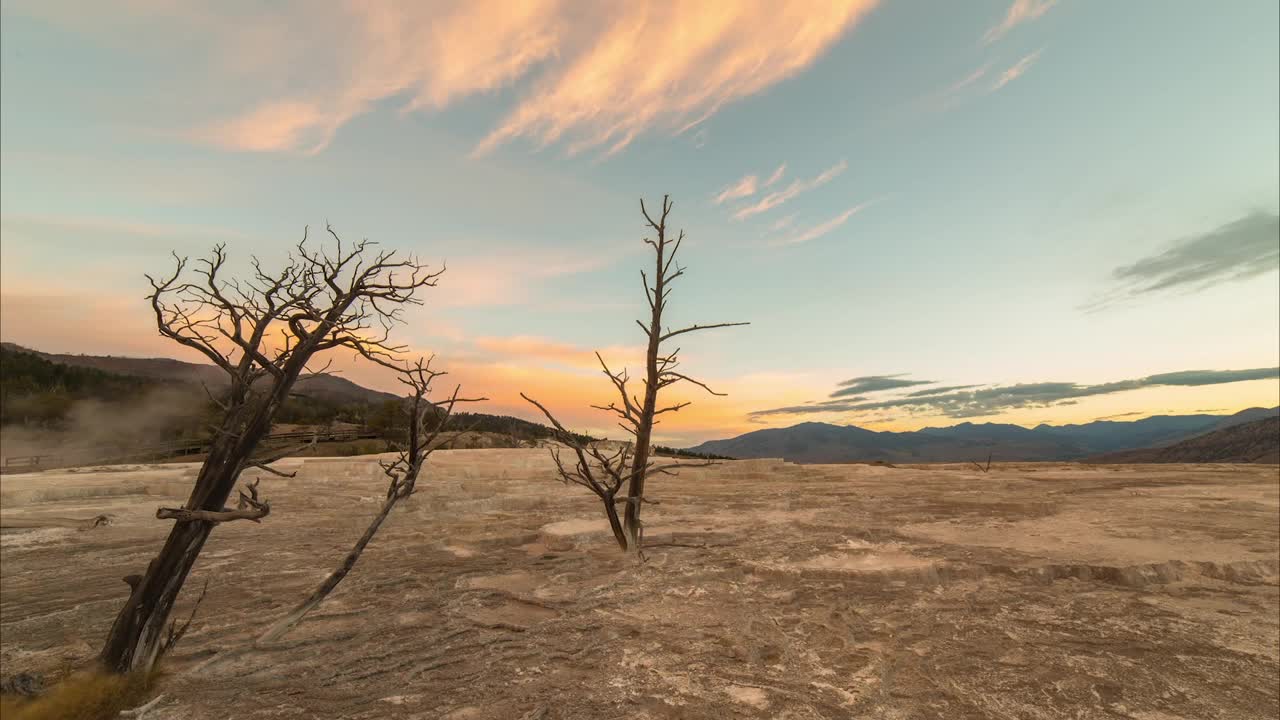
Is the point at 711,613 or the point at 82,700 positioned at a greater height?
the point at 82,700

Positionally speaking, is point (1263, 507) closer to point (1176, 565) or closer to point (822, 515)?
point (1176, 565)

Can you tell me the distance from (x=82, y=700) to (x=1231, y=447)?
144 meters

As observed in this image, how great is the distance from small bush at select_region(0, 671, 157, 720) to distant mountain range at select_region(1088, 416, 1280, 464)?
11803cm

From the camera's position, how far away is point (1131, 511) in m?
14.3

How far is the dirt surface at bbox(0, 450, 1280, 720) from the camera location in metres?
5.17

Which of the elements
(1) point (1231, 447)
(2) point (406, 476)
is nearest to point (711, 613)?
(2) point (406, 476)

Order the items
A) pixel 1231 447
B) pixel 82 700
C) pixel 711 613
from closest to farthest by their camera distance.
A: pixel 82 700
pixel 711 613
pixel 1231 447

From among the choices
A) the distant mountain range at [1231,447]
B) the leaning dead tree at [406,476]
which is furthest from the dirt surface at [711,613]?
the distant mountain range at [1231,447]

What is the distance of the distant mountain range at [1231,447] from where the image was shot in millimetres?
94562

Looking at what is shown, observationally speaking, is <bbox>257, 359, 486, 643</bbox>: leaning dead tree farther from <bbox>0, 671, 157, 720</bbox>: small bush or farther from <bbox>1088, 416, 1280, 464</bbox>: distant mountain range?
<bbox>1088, 416, 1280, 464</bbox>: distant mountain range

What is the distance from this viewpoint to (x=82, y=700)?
15.4ft

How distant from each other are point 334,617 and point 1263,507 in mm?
20374

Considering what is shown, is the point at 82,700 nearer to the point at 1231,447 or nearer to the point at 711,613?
the point at 711,613

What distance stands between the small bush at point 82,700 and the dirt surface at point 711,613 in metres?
0.29
